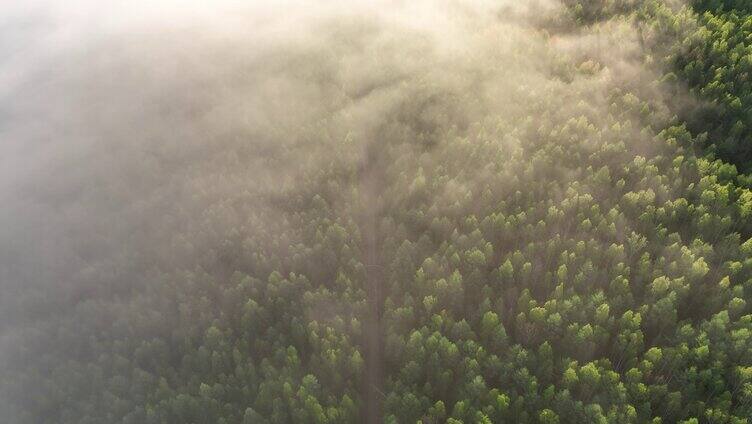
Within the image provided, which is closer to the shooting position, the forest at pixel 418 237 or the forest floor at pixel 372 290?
the forest at pixel 418 237

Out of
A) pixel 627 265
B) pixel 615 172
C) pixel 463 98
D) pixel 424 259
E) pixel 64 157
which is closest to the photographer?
pixel 627 265

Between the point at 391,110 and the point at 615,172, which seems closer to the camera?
the point at 615,172

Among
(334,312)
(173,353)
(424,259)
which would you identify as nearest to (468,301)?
(424,259)

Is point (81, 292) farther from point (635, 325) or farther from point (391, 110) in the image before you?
point (635, 325)

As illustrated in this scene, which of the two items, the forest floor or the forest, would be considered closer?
the forest
